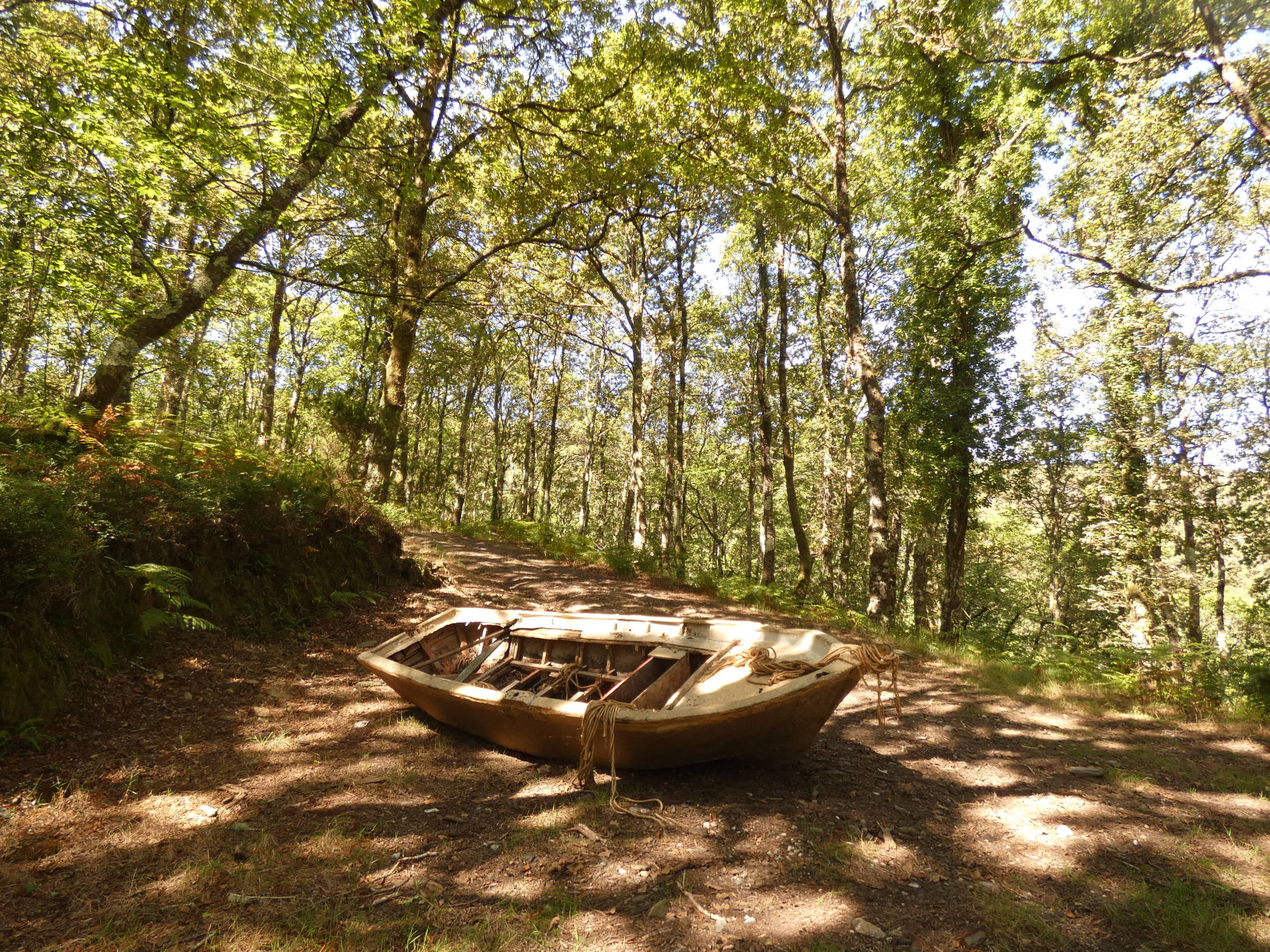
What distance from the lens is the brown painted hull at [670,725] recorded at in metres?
3.43

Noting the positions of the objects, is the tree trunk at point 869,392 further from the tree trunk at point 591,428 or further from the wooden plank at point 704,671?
the tree trunk at point 591,428

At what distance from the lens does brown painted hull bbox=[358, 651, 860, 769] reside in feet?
11.2

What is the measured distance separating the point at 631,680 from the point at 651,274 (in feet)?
50.1

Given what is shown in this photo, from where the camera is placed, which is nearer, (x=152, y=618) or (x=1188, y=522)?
(x=152, y=618)

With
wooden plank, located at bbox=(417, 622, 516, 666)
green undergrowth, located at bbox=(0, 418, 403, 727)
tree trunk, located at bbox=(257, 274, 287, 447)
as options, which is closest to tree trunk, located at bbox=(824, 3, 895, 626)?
wooden plank, located at bbox=(417, 622, 516, 666)

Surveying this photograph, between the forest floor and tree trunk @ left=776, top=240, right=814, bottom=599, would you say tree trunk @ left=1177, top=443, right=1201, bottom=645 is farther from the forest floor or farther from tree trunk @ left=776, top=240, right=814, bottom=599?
tree trunk @ left=776, top=240, right=814, bottom=599

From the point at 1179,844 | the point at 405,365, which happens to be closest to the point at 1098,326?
the point at 1179,844

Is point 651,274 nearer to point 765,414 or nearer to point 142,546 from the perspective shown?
point 765,414

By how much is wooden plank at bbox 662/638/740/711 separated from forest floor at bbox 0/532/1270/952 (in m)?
0.61

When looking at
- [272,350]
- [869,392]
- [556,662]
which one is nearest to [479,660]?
[556,662]

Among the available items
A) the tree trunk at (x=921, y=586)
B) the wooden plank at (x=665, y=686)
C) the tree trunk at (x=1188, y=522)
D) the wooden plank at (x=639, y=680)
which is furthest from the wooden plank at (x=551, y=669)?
the tree trunk at (x=921, y=586)

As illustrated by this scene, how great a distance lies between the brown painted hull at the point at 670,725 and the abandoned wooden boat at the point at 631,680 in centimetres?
1

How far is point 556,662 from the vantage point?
562cm

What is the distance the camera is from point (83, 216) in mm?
5477
